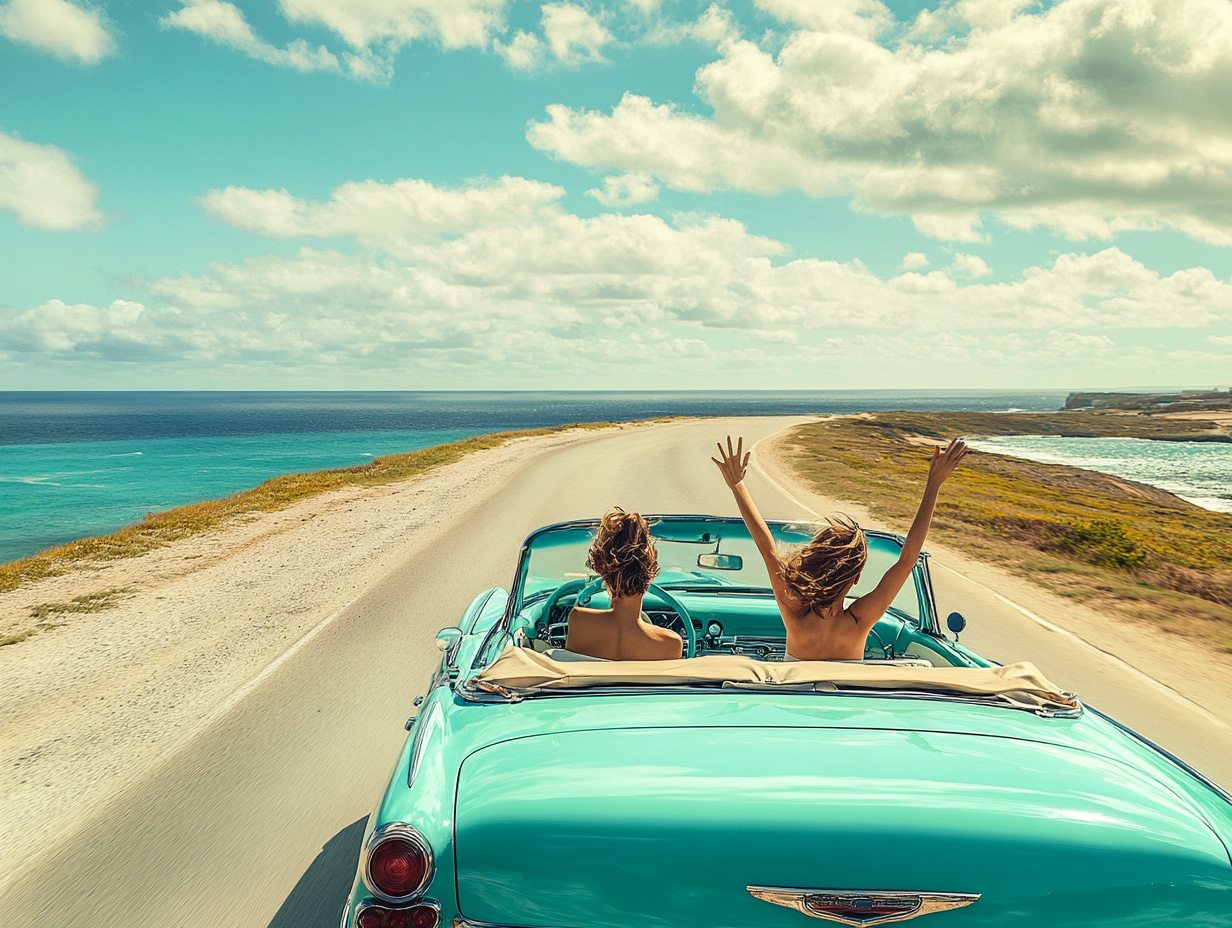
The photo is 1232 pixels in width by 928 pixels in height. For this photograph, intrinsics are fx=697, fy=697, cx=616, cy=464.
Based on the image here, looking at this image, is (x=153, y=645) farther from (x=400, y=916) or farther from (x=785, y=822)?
(x=785, y=822)

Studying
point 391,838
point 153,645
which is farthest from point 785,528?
point 153,645

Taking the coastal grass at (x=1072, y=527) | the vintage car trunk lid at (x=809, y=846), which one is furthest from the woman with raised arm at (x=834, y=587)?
the coastal grass at (x=1072, y=527)

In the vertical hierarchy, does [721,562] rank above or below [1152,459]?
above

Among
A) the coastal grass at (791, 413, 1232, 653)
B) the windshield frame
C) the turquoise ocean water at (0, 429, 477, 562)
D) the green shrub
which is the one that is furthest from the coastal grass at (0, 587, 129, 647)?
A: the green shrub

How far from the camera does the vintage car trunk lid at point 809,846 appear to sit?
1534mm

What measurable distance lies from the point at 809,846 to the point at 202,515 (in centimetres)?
1713

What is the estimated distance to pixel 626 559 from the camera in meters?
2.79

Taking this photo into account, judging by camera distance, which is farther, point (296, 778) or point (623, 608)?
point (296, 778)

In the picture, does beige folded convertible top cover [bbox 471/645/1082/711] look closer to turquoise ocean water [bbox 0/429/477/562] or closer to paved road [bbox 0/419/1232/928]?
paved road [bbox 0/419/1232/928]

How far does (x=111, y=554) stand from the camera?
11.6 meters

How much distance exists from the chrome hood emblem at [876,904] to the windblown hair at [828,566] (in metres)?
1.11

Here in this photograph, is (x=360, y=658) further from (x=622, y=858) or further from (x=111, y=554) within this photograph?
(x=111, y=554)

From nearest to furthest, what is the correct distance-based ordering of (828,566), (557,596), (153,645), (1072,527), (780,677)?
1. (780,677)
2. (828,566)
3. (557,596)
4. (153,645)
5. (1072,527)

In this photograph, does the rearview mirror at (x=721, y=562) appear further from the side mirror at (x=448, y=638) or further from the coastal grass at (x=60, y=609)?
the coastal grass at (x=60, y=609)
